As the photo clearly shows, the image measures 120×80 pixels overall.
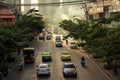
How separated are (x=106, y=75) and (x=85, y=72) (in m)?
4.57

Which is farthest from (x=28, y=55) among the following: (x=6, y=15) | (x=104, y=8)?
(x=104, y=8)

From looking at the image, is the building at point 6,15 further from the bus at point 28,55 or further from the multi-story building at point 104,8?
the bus at point 28,55

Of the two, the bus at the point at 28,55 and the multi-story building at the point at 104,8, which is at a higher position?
the multi-story building at the point at 104,8

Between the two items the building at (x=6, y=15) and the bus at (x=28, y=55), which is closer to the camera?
the bus at (x=28, y=55)

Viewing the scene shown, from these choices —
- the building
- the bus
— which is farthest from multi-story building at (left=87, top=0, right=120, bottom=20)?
the building

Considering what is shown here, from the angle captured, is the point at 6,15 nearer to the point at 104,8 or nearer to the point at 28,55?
the point at 104,8

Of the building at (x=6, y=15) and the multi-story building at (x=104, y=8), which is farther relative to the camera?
the building at (x=6, y=15)

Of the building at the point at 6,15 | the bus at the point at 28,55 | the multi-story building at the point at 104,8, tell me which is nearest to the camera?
the bus at the point at 28,55

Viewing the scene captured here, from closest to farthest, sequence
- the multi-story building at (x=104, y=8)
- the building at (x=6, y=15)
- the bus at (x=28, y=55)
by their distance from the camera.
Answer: the bus at (x=28, y=55), the multi-story building at (x=104, y=8), the building at (x=6, y=15)

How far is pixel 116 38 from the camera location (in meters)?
37.2

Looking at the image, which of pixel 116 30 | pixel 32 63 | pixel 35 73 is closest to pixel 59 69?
pixel 35 73

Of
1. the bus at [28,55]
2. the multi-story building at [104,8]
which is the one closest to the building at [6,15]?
the multi-story building at [104,8]

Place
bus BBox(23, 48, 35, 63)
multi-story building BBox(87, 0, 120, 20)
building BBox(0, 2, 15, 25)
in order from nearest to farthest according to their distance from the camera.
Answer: bus BBox(23, 48, 35, 63), multi-story building BBox(87, 0, 120, 20), building BBox(0, 2, 15, 25)

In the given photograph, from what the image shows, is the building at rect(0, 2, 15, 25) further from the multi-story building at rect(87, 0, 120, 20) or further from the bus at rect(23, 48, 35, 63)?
the bus at rect(23, 48, 35, 63)
